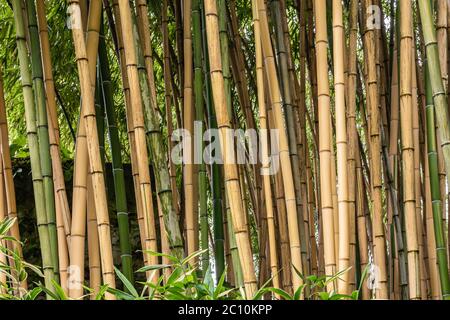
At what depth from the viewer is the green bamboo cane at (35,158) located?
59.2 inches

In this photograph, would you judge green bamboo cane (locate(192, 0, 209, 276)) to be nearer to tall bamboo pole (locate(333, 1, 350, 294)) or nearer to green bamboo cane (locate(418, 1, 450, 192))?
tall bamboo pole (locate(333, 1, 350, 294))

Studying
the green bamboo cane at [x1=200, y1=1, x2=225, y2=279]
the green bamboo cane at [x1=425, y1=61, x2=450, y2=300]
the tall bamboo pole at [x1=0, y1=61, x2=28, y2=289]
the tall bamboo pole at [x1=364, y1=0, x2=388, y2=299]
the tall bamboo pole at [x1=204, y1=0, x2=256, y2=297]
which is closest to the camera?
the tall bamboo pole at [x1=204, y1=0, x2=256, y2=297]

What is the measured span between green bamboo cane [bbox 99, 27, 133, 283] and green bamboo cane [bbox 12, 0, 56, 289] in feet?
0.56

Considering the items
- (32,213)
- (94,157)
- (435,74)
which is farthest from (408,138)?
(32,213)

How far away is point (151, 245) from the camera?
145 centimetres

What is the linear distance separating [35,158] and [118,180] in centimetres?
20

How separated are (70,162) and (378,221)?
1.98 m

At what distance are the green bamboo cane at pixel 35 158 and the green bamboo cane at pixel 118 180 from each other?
0.17 metres

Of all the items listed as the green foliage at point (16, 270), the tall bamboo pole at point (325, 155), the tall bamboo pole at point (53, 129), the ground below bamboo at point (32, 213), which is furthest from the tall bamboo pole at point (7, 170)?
the ground below bamboo at point (32, 213)

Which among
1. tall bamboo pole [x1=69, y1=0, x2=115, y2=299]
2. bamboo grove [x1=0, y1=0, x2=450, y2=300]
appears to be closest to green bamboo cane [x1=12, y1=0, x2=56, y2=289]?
bamboo grove [x1=0, y1=0, x2=450, y2=300]

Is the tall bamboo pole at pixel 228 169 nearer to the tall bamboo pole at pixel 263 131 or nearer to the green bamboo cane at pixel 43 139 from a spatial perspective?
the tall bamboo pole at pixel 263 131

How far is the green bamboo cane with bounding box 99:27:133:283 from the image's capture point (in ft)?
5.37
